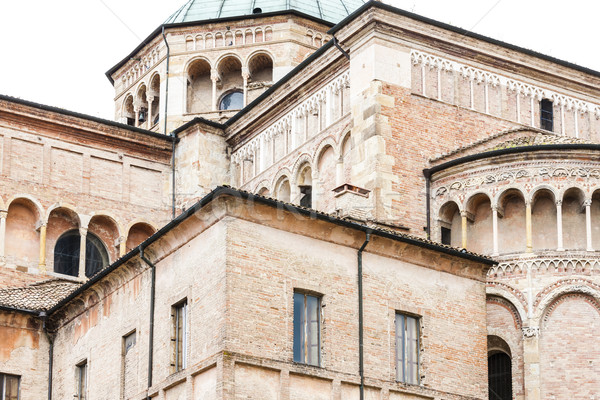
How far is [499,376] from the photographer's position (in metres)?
26.8

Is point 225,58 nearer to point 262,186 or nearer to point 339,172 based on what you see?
point 262,186

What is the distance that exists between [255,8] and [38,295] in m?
13.8

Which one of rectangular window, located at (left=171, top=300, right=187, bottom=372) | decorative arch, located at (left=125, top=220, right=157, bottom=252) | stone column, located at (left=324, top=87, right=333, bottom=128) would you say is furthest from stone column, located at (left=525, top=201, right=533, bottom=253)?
decorative arch, located at (left=125, top=220, right=157, bottom=252)

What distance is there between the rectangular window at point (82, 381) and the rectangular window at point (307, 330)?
19.8 ft

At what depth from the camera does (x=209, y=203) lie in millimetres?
21922

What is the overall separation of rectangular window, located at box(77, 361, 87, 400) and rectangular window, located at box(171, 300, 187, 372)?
409cm

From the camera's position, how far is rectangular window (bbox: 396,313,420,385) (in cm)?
2317

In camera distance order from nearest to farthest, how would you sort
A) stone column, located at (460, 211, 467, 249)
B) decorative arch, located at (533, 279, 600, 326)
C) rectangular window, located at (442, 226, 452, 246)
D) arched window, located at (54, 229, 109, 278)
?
decorative arch, located at (533, 279, 600, 326) → stone column, located at (460, 211, 467, 249) → rectangular window, located at (442, 226, 452, 246) → arched window, located at (54, 229, 109, 278)

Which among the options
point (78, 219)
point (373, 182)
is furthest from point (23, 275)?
point (373, 182)

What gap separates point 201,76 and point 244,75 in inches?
69.2

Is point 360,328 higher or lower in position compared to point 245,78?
lower

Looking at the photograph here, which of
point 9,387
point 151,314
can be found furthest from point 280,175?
point 151,314

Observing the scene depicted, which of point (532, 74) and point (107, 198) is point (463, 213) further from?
point (107, 198)

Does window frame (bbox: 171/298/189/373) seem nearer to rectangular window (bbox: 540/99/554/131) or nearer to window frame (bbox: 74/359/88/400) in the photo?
window frame (bbox: 74/359/88/400)
